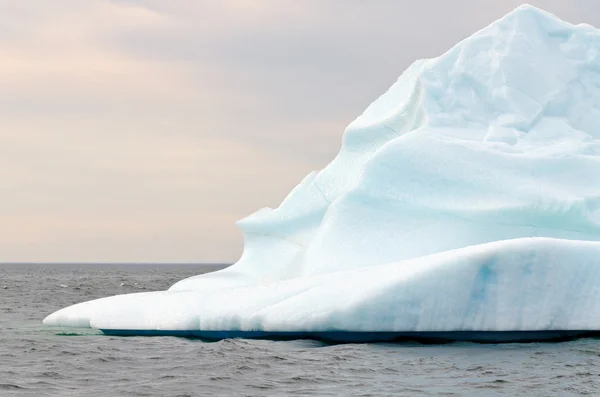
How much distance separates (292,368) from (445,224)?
6.00 m

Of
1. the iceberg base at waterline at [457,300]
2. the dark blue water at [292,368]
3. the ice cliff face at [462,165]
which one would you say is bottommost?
the dark blue water at [292,368]

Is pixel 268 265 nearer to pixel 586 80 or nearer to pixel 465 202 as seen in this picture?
pixel 465 202

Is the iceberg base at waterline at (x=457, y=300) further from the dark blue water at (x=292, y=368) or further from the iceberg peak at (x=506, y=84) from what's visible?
the iceberg peak at (x=506, y=84)

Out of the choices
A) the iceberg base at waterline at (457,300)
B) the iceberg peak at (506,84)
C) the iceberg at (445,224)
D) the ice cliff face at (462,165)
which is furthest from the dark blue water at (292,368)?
the iceberg peak at (506,84)

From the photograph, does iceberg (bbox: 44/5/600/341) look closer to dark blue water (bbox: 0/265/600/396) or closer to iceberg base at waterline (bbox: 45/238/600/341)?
iceberg base at waterline (bbox: 45/238/600/341)

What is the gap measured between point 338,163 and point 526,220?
5305mm

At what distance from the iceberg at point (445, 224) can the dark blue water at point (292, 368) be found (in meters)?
0.43

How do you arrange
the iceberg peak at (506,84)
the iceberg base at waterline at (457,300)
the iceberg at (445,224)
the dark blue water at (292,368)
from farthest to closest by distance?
1. the iceberg peak at (506,84)
2. the iceberg at (445,224)
3. the iceberg base at waterline at (457,300)
4. the dark blue water at (292,368)

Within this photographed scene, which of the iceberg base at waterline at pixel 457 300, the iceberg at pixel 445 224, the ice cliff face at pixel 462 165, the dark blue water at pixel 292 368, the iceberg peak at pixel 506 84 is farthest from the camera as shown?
the iceberg peak at pixel 506 84

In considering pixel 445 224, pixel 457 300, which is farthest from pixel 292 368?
pixel 445 224

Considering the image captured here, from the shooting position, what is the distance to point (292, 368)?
36.4 ft

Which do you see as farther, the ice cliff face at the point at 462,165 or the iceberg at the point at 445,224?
the ice cliff face at the point at 462,165

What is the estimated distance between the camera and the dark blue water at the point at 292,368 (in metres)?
9.90

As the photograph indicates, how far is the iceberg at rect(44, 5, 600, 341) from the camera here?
41.8 feet
